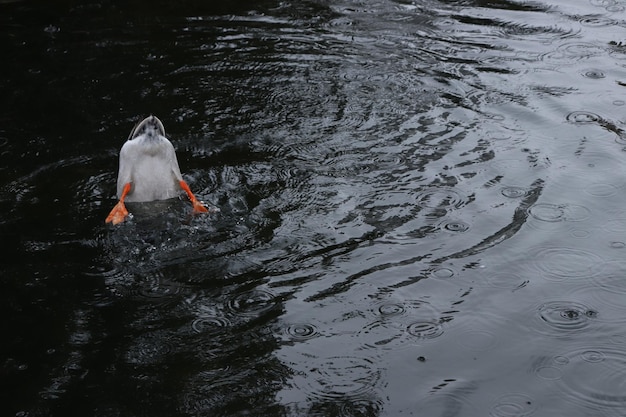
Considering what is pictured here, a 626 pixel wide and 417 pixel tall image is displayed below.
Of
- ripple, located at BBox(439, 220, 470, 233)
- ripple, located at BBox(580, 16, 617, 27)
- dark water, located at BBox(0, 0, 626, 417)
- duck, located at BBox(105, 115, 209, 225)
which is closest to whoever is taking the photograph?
Answer: dark water, located at BBox(0, 0, 626, 417)

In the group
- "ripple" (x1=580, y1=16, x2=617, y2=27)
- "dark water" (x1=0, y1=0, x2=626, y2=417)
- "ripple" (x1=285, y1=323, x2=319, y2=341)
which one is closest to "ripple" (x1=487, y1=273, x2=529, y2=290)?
"dark water" (x1=0, y1=0, x2=626, y2=417)

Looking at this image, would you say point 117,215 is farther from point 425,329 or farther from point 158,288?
point 425,329

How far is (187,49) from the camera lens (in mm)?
8406

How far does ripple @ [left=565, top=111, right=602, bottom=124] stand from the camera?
7023 mm

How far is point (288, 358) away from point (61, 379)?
1.10 meters

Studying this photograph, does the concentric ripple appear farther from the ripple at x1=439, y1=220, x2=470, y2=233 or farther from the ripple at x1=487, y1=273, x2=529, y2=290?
the ripple at x1=487, y1=273, x2=529, y2=290

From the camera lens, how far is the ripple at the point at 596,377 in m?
4.08

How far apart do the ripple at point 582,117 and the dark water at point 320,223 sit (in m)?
0.07

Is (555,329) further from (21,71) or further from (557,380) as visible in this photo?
(21,71)

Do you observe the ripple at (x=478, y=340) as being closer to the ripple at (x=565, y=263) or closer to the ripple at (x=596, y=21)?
the ripple at (x=565, y=263)

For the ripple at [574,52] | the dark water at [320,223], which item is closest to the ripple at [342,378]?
the dark water at [320,223]

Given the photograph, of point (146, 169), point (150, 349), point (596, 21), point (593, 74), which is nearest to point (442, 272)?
point (150, 349)

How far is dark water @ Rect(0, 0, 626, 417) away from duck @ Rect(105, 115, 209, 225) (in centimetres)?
15

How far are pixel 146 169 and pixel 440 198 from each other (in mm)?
1973
